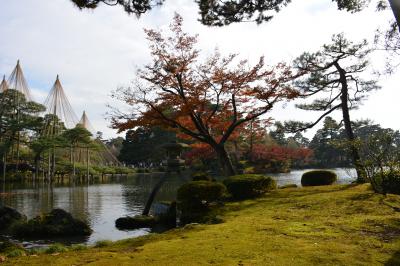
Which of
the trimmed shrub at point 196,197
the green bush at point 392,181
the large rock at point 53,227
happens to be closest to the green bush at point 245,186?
the trimmed shrub at point 196,197

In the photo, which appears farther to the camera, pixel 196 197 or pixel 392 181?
pixel 392 181

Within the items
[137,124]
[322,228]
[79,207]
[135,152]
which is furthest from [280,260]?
[135,152]

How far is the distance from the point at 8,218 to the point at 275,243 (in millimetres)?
9812

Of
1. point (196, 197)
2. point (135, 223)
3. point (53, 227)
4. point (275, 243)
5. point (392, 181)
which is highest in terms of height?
point (392, 181)

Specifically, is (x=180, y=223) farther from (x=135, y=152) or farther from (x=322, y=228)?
(x=135, y=152)

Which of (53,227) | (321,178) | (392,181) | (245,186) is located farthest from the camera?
(321,178)

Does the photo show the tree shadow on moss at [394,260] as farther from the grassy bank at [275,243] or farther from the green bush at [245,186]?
the green bush at [245,186]

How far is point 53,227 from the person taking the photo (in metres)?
10.4

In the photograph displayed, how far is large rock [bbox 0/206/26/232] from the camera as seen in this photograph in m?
11.3

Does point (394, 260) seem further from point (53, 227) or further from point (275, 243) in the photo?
point (53, 227)

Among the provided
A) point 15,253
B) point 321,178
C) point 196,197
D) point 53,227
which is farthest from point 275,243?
point 321,178

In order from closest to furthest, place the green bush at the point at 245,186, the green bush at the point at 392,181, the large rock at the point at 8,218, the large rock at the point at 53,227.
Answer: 1. the large rock at the point at 53,227
2. the large rock at the point at 8,218
3. the green bush at the point at 392,181
4. the green bush at the point at 245,186

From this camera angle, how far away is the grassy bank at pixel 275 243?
15.5ft

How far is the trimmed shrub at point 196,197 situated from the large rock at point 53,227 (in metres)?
3.14
